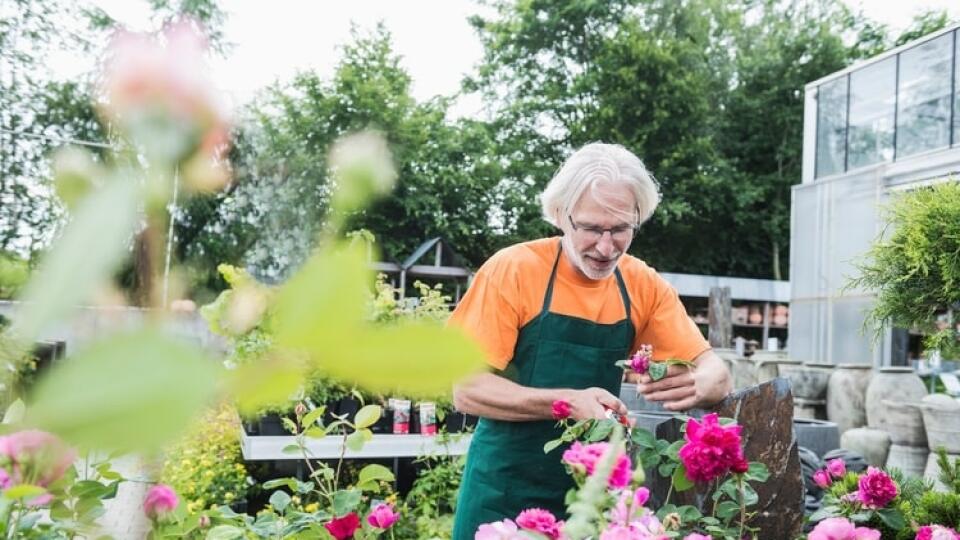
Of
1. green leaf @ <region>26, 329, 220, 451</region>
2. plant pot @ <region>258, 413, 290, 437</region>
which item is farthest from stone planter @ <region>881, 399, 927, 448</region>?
green leaf @ <region>26, 329, 220, 451</region>

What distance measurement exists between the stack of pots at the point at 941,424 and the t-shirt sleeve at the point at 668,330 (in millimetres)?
3472

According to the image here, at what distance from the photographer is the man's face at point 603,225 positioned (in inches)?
73.6

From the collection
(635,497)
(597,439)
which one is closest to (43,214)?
(635,497)

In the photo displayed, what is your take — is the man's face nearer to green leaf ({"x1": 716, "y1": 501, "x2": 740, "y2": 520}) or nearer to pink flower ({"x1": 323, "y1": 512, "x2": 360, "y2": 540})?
green leaf ({"x1": 716, "y1": 501, "x2": 740, "y2": 520})

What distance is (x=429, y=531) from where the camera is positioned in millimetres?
3309

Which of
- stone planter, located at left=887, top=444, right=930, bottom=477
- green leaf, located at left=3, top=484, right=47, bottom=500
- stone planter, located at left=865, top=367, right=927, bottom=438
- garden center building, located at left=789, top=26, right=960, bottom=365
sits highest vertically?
garden center building, located at left=789, top=26, right=960, bottom=365

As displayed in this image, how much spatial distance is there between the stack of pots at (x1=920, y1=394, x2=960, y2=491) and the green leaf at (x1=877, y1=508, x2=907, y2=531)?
362 centimetres

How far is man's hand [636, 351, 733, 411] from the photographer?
1.71 m

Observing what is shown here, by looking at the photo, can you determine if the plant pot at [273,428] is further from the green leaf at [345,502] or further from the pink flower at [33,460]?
the pink flower at [33,460]

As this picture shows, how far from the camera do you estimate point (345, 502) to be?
1.40 metres

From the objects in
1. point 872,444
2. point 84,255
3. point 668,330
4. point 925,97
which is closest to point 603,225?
point 668,330

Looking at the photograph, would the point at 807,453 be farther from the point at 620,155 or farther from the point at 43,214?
the point at 43,214

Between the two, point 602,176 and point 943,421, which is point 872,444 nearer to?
point 943,421

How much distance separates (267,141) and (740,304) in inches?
722
